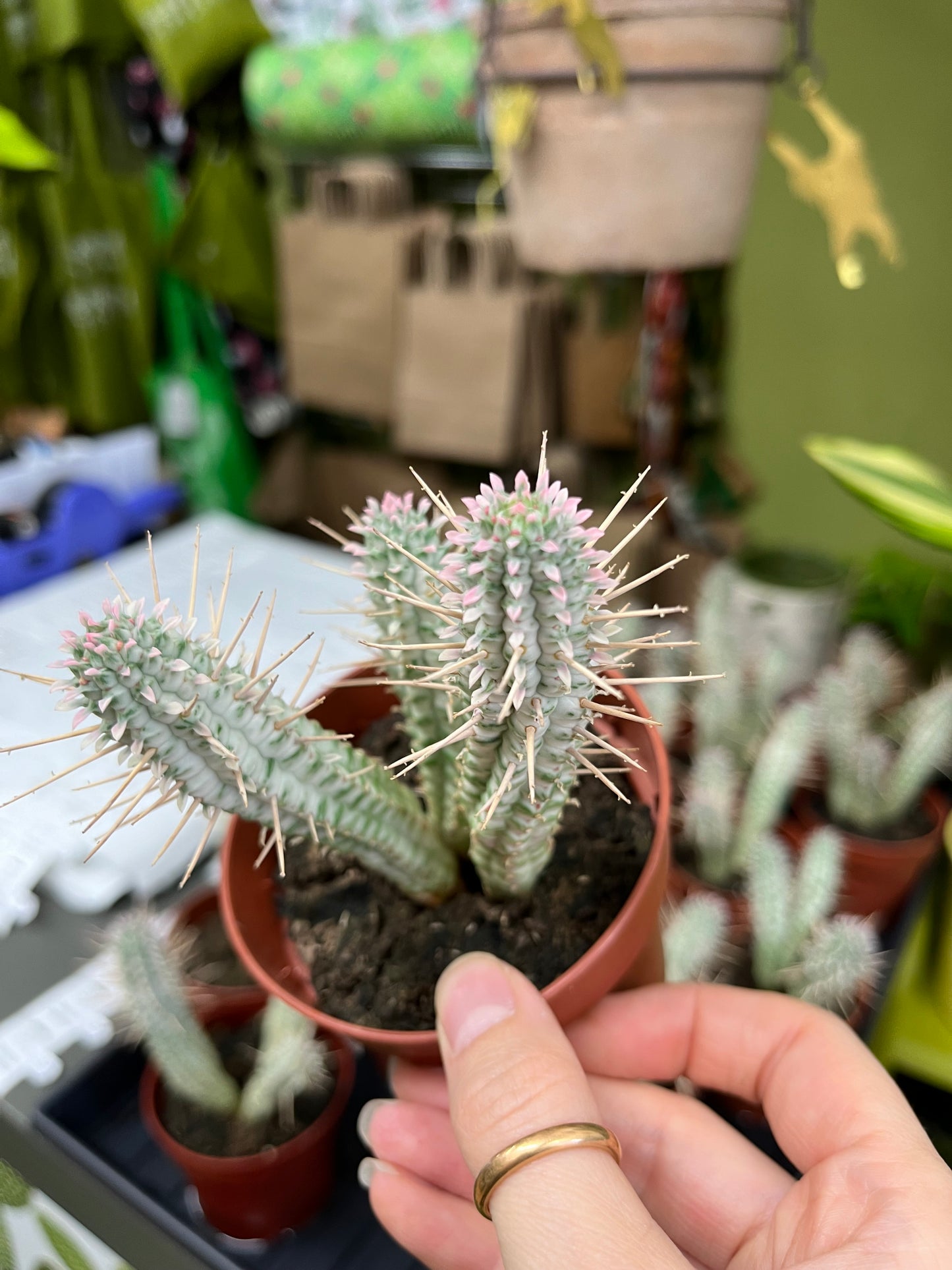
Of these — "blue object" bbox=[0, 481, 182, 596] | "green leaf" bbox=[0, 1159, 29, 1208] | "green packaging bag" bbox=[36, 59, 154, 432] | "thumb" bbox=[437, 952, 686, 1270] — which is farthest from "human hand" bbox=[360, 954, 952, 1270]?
"green packaging bag" bbox=[36, 59, 154, 432]

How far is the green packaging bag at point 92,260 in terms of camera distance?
1.20m

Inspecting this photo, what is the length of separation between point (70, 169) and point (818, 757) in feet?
4.25

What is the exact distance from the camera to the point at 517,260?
107cm

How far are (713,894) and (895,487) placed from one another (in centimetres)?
33

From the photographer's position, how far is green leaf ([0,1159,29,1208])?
0.50m

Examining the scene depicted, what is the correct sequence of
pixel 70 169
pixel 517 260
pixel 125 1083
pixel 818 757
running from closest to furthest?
pixel 125 1083 < pixel 818 757 < pixel 517 260 < pixel 70 169

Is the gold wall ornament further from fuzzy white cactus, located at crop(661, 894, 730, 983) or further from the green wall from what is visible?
fuzzy white cactus, located at crop(661, 894, 730, 983)

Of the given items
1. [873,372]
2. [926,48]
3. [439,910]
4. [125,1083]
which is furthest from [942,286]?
[125,1083]

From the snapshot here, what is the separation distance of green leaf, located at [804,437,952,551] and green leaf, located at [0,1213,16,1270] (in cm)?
75

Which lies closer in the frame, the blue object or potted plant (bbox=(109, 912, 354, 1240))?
potted plant (bbox=(109, 912, 354, 1240))

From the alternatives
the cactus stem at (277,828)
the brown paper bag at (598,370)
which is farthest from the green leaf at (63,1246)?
the brown paper bag at (598,370)

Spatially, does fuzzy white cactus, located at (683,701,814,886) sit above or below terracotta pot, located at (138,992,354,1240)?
above

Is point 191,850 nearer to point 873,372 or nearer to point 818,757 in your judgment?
point 818,757

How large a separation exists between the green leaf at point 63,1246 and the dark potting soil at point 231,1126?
106 mm
